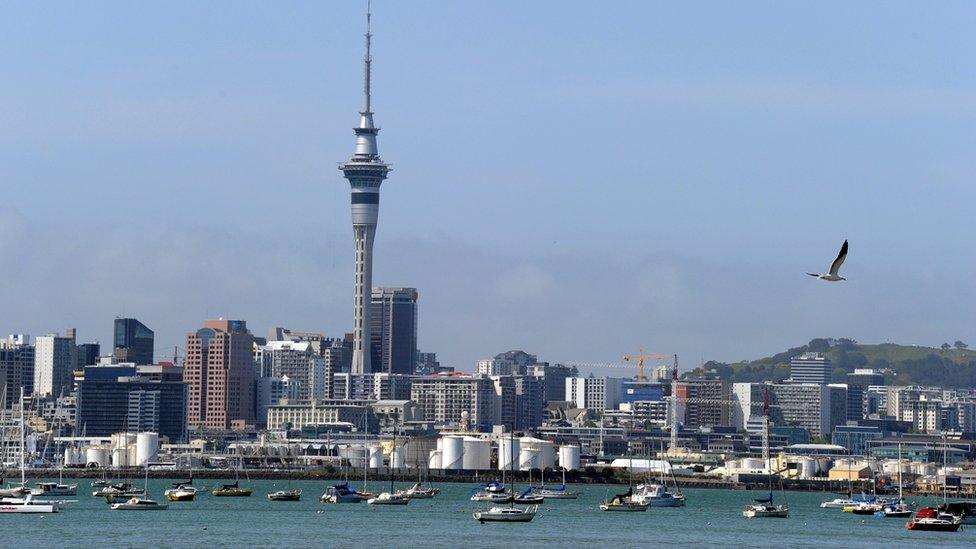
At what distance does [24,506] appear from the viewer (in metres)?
105

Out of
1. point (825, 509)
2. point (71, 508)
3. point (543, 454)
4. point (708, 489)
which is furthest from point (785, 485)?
point (71, 508)

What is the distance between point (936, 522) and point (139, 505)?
42411 mm

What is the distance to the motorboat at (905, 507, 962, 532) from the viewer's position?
335 ft

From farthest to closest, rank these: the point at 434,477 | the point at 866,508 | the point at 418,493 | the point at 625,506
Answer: the point at 434,477 → the point at 418,493 → the point at 866,508 → the point at 625,506

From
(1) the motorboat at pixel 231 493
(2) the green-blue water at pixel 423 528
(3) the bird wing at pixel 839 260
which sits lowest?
(2) the green-blue water at pixel 423 528

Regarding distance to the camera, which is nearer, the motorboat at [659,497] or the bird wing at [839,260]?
the bird wing at [839,260]

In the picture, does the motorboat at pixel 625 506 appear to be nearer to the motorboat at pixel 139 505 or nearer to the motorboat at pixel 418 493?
the motorboat at pixel 418 493

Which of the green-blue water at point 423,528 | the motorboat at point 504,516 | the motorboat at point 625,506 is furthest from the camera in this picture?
the motorboat at point 625,506

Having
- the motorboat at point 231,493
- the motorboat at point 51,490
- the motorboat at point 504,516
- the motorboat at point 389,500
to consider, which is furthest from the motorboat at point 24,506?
the motorboat at point 231,493

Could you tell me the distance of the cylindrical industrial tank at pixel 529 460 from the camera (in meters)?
198

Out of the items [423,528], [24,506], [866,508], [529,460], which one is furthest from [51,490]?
[529,460]

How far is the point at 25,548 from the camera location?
81812 millimetres

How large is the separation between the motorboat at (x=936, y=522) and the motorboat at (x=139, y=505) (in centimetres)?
4019

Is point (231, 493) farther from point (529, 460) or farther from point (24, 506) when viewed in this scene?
point (529, 460)
